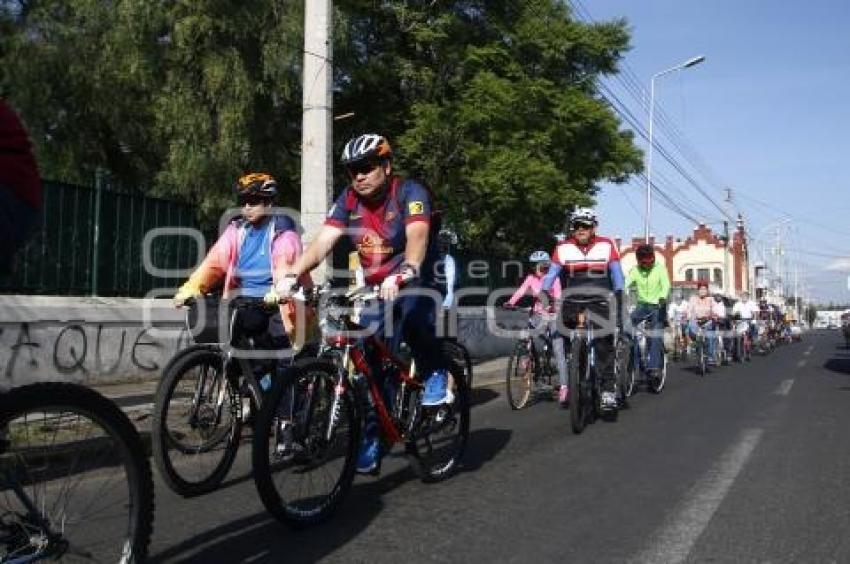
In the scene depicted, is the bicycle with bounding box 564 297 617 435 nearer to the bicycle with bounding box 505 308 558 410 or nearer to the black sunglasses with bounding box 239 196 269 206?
the bicycle with bounding box 505 308 558 410

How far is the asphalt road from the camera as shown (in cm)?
403

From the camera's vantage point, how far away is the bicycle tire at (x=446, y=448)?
526cm

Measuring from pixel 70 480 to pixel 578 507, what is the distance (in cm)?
281

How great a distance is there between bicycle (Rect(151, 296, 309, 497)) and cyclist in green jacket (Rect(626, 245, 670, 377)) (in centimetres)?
722

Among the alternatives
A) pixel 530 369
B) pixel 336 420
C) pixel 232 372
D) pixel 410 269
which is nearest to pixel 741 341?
pixel 530 369

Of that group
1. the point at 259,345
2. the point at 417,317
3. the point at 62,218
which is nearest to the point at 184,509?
the point at 259,345

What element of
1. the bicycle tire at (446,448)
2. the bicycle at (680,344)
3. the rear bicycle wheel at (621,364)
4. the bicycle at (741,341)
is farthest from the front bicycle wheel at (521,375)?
the bicycle at (741,341)

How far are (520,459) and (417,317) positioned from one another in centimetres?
180

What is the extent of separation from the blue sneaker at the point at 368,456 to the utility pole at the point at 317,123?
533 cm

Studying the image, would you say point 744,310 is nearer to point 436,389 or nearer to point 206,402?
point 436,389

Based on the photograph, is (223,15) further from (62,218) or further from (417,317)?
(417,317)

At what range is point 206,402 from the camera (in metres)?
5.07

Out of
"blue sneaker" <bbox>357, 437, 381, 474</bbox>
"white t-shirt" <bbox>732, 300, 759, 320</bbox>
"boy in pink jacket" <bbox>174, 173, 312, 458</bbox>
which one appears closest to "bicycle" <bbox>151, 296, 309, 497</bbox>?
"boy in pink jacket" <bbox>174, 173, 312, 458</bbox>

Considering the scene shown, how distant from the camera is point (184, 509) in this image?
15.6 ft
